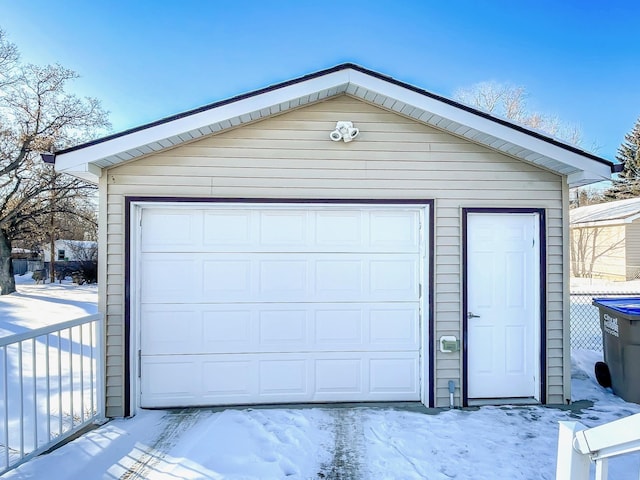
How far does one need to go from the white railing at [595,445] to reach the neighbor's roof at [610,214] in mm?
17693

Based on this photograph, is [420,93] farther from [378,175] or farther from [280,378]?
[280,378]

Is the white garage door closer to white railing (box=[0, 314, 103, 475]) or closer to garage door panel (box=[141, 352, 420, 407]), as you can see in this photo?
garage door panel (box=[141, 352, 420, 407])

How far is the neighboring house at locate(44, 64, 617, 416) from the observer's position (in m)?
3.84

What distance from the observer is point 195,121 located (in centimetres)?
357

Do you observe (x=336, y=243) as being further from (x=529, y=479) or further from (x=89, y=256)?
(x=89, y=256)

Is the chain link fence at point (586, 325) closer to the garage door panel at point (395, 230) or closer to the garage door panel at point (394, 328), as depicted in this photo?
the garage door panel at point (394, 328)

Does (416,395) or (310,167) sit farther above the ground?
(310,167)

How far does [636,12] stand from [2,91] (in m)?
22.9

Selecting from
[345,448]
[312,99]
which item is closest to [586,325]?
[345,448]

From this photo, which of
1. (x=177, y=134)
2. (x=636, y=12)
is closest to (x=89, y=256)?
(x=177, y=134)

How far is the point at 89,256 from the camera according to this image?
21078mm

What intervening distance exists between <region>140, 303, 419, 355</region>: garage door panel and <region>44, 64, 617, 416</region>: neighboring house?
0.05ft

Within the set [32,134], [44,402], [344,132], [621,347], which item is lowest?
[44,402]

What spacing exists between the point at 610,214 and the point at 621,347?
1538 centimetres
